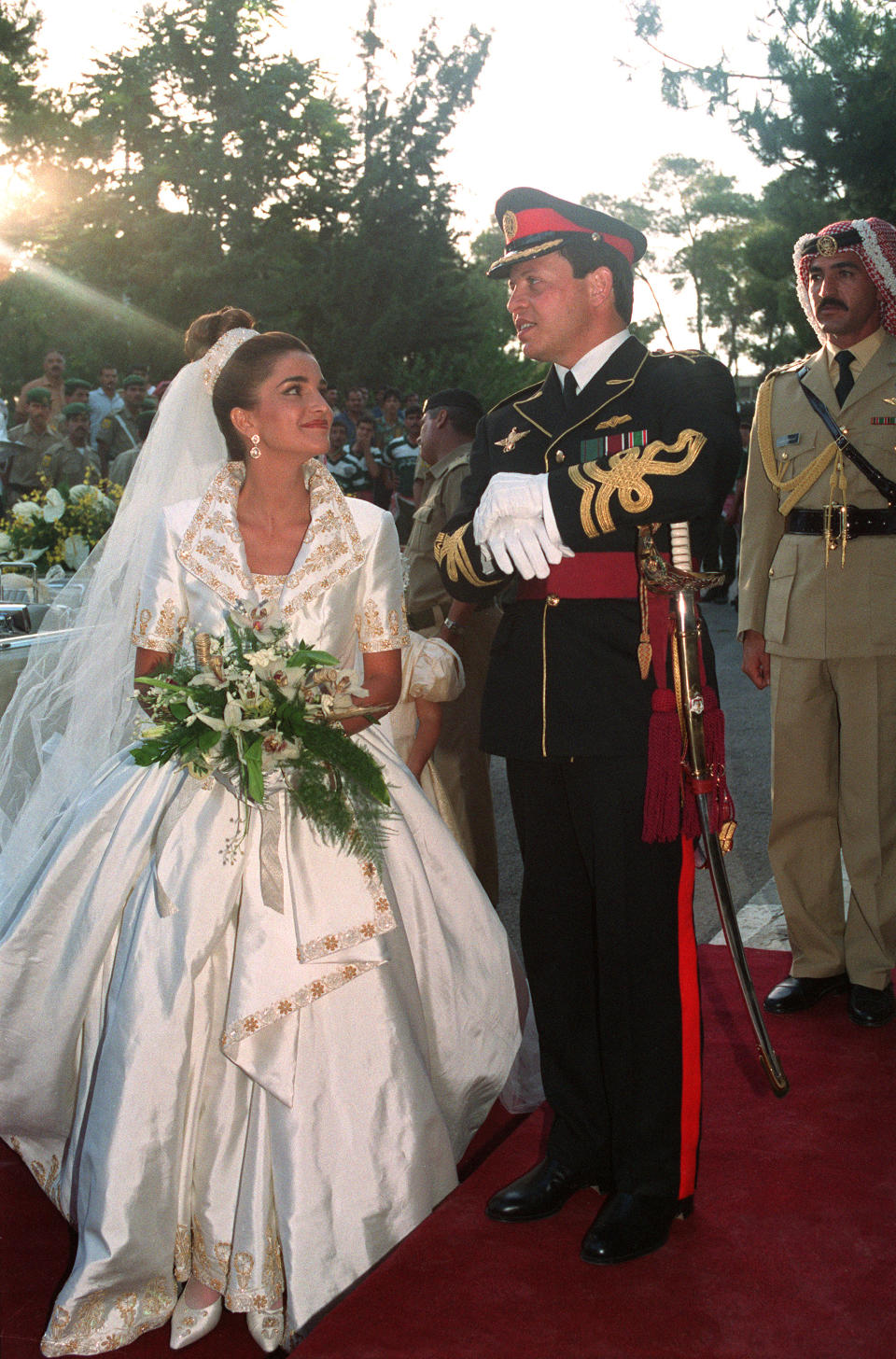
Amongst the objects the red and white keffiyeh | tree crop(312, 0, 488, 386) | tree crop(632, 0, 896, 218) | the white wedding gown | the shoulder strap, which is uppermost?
tree crop(312, 0, 488, 386)

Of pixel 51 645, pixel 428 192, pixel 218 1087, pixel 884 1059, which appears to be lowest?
pixel 884 1059

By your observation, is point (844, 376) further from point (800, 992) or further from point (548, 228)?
point (800, 992)

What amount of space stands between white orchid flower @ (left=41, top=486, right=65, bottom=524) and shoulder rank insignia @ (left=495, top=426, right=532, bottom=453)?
152 inches

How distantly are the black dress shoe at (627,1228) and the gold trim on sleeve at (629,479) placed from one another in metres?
1.32

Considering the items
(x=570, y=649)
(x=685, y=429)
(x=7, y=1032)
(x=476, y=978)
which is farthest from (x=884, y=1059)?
(x=7, y=1032)

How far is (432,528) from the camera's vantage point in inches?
207

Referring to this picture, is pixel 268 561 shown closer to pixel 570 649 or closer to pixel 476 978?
pixel 570 649

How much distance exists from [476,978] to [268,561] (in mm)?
1102

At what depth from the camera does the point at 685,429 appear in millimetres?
2516

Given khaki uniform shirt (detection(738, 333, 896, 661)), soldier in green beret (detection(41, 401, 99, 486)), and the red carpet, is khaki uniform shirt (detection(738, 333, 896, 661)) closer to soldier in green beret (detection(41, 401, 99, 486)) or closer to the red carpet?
the red carpet

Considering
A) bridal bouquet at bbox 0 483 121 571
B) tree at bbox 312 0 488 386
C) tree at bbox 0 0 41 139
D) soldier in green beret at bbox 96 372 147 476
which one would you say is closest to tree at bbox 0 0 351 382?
tree at bbox 312 0 488 386

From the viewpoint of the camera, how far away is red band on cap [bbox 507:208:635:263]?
8.83 feet

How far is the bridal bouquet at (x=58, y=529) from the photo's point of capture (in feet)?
20.3

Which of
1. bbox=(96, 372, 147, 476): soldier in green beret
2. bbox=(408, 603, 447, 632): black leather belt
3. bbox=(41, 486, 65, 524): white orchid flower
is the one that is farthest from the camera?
bbox=(96, 372, 147, 476): soldier in green beret
